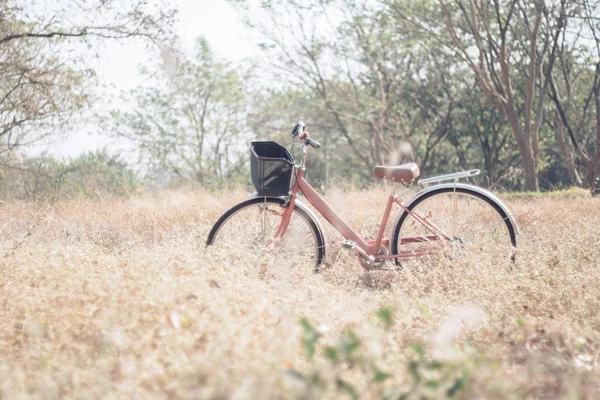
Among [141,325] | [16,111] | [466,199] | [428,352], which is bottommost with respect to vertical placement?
[428,352]

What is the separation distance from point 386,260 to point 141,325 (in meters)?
2.75

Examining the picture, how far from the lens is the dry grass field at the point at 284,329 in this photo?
1985 millimetres

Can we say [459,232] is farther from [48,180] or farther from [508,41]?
[508,41]

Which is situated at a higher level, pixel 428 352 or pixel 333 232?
pixel 333 232

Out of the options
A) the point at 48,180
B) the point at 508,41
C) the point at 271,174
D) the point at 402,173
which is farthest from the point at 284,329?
the point at 508,41

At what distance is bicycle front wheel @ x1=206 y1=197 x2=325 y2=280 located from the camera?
16.5 ft

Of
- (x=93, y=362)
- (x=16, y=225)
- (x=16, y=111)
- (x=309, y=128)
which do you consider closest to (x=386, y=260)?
(x=93, y=362)

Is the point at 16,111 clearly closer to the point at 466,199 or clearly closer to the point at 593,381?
the point at 466,199

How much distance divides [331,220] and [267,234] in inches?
21.4

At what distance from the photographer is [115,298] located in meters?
3.12

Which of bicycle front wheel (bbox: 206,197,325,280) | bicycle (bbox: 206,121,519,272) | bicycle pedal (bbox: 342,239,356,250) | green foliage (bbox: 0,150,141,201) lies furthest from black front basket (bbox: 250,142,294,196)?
green foliage (bbox: 0,150,141,201)

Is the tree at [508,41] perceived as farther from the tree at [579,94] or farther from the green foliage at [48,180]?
the green foliage at [48,180]

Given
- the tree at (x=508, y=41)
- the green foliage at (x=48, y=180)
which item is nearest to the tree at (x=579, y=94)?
the tree at (x=508, y=41)

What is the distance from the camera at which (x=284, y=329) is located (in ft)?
8.51
